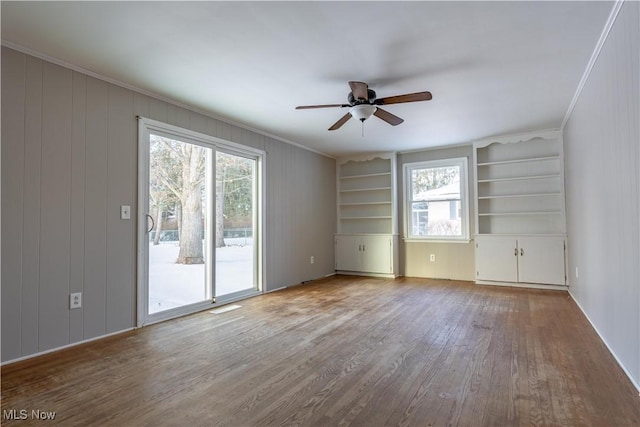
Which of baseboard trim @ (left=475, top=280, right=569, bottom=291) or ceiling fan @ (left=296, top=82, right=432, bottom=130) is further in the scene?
baseboard trim @ (left=475, top=280, right=569, bottom=291)

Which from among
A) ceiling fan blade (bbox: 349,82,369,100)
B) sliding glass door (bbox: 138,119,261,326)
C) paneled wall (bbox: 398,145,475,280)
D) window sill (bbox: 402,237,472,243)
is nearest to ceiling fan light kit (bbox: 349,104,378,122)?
ceiling fan blade (bbox: 349,82,369,100)

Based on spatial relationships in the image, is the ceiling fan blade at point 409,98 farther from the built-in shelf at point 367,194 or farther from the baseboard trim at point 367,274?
the baseboard trim at point 367,274

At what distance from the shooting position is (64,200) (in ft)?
9.22

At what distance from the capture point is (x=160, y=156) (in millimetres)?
3645

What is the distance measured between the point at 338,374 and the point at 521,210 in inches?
177

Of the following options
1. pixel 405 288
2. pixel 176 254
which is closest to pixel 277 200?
pixel 176 254

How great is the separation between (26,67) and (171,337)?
2441mm

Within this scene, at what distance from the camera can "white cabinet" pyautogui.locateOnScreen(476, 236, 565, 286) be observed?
494 cm

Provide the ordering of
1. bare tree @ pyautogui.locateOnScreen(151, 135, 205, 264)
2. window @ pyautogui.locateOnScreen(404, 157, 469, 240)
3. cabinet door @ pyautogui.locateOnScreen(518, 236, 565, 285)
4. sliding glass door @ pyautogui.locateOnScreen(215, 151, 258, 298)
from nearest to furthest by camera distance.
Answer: bare tree @ pyautogui.locateOnScreen(151, 135, 205, 264) → sliding glass door @ pyautogui.locateOnScreen(215, 151, 258, 298) → cabinet door @ pyautogui.locateOnScreen(518, 236, 565, 285) → window @ pyautogui.locateOnScreen(404, 157, 469, 240)

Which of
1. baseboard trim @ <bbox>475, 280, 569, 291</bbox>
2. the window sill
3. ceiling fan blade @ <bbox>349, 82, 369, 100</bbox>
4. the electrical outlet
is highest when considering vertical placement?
ceiling fan blade @ <bbox>349, 82, 369, 100</bbox>

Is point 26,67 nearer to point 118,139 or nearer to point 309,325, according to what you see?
point 118,139

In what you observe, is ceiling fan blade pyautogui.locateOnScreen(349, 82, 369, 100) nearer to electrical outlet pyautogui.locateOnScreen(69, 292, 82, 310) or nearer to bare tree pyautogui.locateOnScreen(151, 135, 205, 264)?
bare tree pyautogui.locateOnScreen(151, 135, 205, 264)

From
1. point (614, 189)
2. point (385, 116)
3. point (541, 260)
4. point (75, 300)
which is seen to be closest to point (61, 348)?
point (75, 300)

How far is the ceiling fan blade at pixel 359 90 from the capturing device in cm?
288
